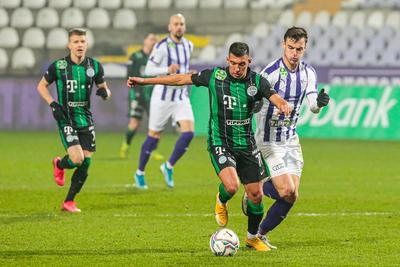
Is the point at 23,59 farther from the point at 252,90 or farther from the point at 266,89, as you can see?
the point at 266,89

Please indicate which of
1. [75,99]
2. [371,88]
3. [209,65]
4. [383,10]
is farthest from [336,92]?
[75,99]

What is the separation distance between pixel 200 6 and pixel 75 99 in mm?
18124

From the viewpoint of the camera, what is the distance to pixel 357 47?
85.9 feet

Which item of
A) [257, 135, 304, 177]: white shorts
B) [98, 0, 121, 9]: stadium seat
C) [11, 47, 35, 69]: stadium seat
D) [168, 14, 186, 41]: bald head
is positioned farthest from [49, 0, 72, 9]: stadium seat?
[257, 135, 304, 177]: white shorts

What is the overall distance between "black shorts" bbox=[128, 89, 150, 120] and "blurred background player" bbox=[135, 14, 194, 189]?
508cm

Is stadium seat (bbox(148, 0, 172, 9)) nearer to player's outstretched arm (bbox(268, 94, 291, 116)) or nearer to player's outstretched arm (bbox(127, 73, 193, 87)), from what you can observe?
player's outstretched arm (bbox(127, 73, 193, 87))

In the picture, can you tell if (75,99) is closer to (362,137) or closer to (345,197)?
(345,197)

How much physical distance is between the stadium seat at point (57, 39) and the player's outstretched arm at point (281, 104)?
2085cm

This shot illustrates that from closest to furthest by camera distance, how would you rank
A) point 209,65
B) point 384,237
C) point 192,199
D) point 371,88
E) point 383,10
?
1. point 384,237
2. point 192,199
3. point 371,88
4. point 209,65
5. point 383,10

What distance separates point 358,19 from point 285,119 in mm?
19037

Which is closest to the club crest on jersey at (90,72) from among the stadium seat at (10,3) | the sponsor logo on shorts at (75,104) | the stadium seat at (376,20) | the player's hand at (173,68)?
the sponsor logo on shorts at (75,104)

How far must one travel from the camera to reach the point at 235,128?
8.78 meters

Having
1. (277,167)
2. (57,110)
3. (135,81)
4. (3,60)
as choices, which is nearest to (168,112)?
(57,110)

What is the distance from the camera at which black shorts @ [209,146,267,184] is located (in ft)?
28.6
